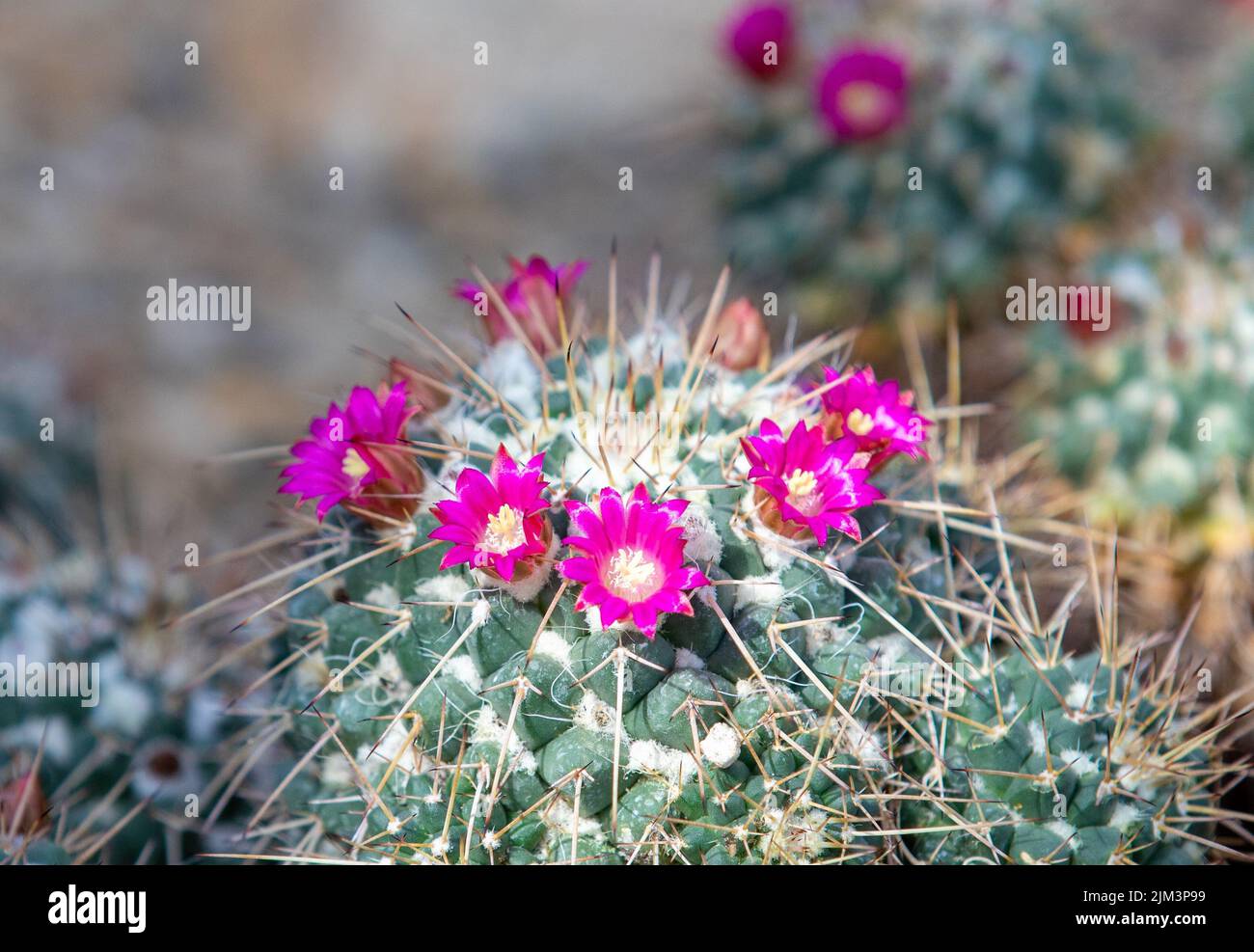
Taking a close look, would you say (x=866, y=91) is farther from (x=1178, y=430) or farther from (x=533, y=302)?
(x=533, y=302)

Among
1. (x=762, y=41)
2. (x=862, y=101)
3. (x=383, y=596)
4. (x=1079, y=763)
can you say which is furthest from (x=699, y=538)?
(x=762, y=41)

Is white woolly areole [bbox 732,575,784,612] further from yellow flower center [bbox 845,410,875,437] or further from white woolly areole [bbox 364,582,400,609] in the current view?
white woolly areole [bbox 364,582,400,609]

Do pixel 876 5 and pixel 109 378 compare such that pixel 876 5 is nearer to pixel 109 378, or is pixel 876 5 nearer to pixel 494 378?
pixel 494 378

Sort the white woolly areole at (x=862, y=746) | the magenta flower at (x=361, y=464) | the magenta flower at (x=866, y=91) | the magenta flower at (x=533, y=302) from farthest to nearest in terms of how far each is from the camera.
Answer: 1. the magenta flower at (x=866, y=91)
2. the magenta flower at (x=533, y=302)
3. the magenta flower at (x=361, y=464)
4. the white woolly areole at (x=862, y=746)

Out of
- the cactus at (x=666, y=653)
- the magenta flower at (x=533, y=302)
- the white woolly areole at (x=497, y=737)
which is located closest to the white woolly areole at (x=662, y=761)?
the cactus at (x=666, y=653)

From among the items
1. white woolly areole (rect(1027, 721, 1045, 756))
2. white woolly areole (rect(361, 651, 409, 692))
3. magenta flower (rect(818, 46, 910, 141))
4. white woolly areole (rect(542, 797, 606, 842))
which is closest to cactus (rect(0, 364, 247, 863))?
white woolly areole (rect(361, 651, 409, 692))

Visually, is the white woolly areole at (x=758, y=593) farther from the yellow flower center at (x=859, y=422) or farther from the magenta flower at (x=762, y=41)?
the magenta flower at (x=762, y=41)

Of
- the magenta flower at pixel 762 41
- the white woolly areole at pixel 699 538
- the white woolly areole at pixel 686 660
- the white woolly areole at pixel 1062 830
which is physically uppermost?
the magenta flower at pixel 762 41
